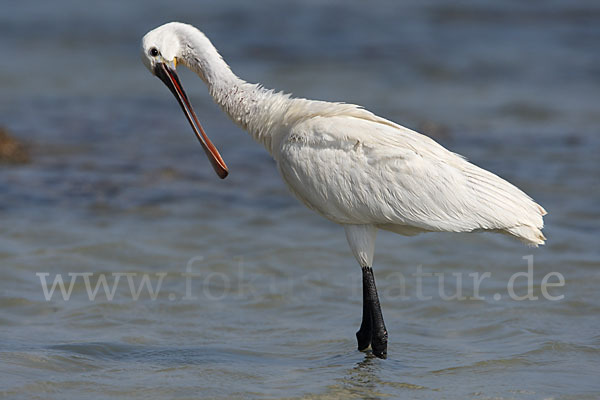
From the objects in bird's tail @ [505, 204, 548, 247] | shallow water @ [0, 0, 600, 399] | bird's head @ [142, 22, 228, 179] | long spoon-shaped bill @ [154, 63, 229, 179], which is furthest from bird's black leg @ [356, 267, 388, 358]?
bird's head @ [142, 22, 228, 179]

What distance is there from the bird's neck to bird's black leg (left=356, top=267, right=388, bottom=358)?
4.33 ft

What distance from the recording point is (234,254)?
10.0 m

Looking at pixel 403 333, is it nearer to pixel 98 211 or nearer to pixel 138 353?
pixel 138 353

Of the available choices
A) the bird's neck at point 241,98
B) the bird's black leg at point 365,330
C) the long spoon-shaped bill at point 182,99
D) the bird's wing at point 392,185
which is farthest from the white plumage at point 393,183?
the long spoon-shaped bill at point 182,99

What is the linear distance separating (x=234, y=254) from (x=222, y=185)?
8.46 feet

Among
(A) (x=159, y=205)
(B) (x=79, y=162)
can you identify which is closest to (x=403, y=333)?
(A) (x=159, y=205)

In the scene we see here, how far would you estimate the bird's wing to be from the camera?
709 centimetres

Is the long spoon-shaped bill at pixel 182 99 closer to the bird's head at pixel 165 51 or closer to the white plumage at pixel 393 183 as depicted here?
the bird's head at pixel 165 51

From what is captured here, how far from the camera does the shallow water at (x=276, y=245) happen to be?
6.97 m

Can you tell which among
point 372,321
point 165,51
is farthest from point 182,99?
point 372,321

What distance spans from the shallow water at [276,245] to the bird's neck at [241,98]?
5.68 ft

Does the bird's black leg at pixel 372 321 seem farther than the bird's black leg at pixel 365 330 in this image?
No

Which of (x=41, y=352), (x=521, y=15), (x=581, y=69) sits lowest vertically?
(x=41, y=352)

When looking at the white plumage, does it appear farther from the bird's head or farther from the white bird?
the bird's head
